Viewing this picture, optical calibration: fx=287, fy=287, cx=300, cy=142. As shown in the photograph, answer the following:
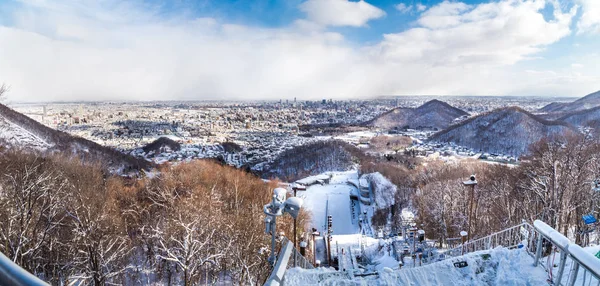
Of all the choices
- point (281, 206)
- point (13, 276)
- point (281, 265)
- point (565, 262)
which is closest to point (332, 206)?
point (281, 206)

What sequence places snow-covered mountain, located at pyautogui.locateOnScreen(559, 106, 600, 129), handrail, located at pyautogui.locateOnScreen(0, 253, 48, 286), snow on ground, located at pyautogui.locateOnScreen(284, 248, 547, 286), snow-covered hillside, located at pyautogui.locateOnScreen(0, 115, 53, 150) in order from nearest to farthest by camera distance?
handrail, located at pyautogui.locateOnScreen(0, 253, 48, 286) → snow on ground, located at pyautogui.locateOnScreen(284, 248, 547, 286) → snow-covered hillside, located at pyautogui.locateOnScreen(0, 115, 53, 150) → snow-covered mountain, located at pyautogui.locateOnScreen(559, 106, 600, 129)

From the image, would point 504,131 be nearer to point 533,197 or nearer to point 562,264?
point 533,197

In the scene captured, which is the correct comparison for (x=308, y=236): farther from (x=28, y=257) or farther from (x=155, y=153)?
(x=155, y=153)

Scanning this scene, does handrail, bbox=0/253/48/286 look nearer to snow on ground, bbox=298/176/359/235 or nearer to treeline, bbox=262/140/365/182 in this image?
snow on ground, bbox=298/176/359/235

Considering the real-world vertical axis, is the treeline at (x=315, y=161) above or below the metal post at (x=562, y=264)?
below

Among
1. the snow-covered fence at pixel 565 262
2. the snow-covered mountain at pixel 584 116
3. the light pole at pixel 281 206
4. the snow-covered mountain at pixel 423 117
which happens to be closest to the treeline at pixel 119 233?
the light pole at pixel 281 206

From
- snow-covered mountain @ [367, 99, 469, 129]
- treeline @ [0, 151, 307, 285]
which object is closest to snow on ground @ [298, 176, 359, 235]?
treeline @ [0, 151, 307, 285]

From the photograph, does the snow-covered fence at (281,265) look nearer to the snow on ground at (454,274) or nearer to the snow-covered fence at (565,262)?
the snow on ground at (454,274)
